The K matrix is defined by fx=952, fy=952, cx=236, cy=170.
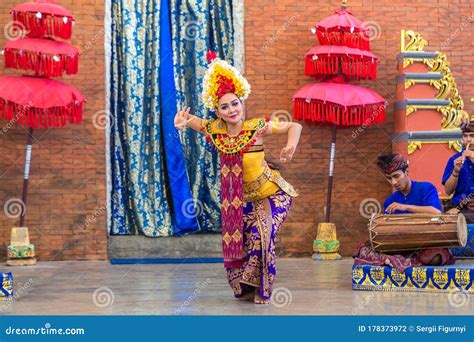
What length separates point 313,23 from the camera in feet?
34.2

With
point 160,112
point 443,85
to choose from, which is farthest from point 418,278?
point 160,112

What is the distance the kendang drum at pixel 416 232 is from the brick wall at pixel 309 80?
9.14 ft

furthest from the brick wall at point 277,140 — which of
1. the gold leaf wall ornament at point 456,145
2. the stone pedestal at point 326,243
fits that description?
the gold leaf wall ornament at point 456,145

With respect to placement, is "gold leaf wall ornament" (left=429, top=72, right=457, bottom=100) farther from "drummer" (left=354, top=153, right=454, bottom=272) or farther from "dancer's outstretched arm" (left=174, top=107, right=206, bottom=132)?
"dancer's outstretched arm" (left=174, top=107, right=206, bottom=132)

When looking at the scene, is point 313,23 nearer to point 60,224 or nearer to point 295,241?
point 295,241

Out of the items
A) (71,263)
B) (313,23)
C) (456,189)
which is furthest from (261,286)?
(313,23)

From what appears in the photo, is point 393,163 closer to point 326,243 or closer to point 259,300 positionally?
point 259,300

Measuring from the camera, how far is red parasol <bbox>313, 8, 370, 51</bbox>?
32.0ft

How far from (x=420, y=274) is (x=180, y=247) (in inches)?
138

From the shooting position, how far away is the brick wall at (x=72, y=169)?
1007 centimetres

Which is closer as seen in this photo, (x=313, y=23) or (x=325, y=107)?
(x=325, y=107)

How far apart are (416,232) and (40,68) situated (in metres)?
4.13

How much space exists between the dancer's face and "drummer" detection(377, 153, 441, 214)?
1.34m

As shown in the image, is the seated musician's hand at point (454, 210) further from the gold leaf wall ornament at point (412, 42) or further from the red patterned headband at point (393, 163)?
the gold leaf wall ornament at point (412, 42)
